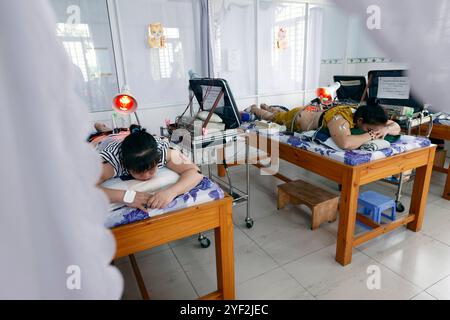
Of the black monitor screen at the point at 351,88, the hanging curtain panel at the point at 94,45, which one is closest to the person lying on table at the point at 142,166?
the hanging curtain panel at the point at 94,45

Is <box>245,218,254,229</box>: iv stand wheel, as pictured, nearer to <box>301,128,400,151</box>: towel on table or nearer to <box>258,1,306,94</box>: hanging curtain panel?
<box>301,128,400,151</box>: towel on table

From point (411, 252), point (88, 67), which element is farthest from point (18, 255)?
point (88, 67)

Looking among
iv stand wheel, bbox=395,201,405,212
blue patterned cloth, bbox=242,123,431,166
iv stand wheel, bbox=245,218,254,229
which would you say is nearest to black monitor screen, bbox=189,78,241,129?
blue patterned cloth, bbox=242,123,431,166

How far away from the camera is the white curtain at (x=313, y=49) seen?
3.77 metres

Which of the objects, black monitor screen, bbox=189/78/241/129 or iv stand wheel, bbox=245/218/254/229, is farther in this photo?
iv stand wheel, bbox=245/218/254/229

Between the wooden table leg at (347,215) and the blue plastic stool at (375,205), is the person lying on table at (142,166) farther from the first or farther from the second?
the blue plastic stool at (375,205)

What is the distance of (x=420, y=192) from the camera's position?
1768 millimetres

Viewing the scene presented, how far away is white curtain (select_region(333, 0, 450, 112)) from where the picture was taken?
0.26m

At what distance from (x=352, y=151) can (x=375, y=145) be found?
4.9 inches

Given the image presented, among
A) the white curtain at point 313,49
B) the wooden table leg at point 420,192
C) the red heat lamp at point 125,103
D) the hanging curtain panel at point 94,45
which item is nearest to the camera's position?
the red heat lamp at point 125,103

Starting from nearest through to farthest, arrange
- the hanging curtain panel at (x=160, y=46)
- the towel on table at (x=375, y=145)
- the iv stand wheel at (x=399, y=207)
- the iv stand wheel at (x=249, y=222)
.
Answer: the towel on table at (x=375, y=145) < the iv stand wheel at (x=249, y=222) < the iv stand wheel at (x=399, y=207) < the hanging curtain panel at (x=160, y=46)

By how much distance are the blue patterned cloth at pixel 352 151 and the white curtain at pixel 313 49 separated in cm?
250

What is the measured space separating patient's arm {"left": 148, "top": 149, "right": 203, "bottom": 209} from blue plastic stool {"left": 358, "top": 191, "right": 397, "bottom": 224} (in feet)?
4.30

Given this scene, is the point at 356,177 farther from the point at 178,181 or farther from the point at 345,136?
the point at 178,181
